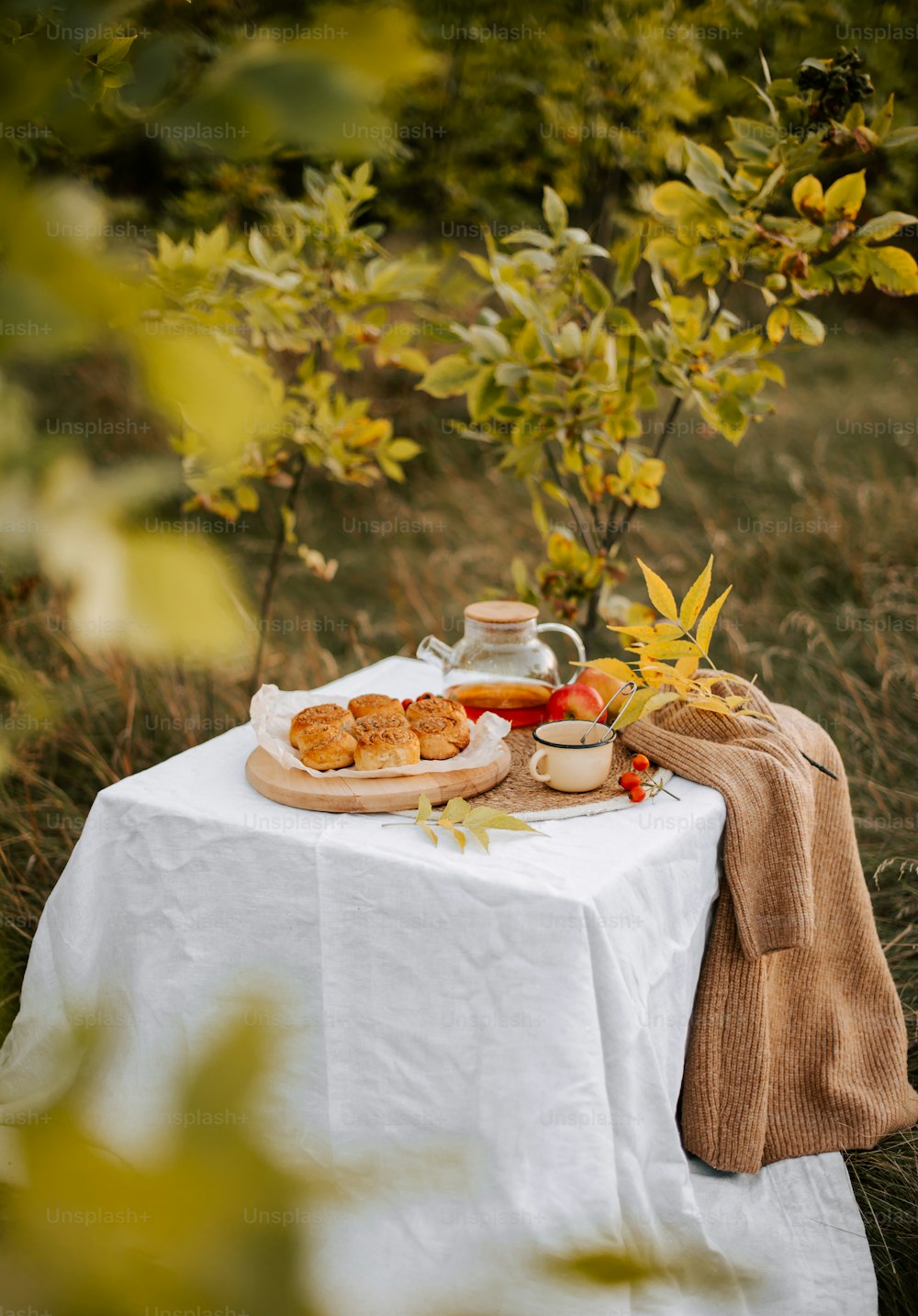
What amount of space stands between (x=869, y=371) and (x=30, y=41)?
826 centimetres

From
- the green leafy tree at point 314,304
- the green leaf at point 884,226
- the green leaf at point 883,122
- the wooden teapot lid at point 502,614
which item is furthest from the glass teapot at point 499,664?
the green leaf at point 883,122

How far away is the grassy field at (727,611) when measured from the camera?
2.77 m

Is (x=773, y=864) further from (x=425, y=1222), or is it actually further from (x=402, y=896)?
(x=425, y=1222)

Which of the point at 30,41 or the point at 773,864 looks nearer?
the point at 30,41

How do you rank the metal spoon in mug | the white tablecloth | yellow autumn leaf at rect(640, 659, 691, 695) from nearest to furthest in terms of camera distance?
the white tablecloth < the metal spoon in mug < yellow autumn leaf at rect(640, 659, 691, 695)

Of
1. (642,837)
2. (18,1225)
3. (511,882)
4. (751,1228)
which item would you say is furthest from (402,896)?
(18,1225)

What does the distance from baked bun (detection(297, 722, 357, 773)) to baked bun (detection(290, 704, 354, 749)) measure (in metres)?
0.01

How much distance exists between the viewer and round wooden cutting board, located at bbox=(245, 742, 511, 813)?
175cm

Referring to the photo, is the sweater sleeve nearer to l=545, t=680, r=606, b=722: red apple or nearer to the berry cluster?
the berry cluster

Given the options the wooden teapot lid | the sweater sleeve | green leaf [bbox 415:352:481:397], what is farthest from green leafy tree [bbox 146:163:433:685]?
the sweater sleeve

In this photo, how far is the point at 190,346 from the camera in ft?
0.76

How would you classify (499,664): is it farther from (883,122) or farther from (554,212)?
(883,122)

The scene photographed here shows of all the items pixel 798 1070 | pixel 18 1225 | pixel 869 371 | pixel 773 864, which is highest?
pixel 18 1225

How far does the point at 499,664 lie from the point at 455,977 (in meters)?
0.74
